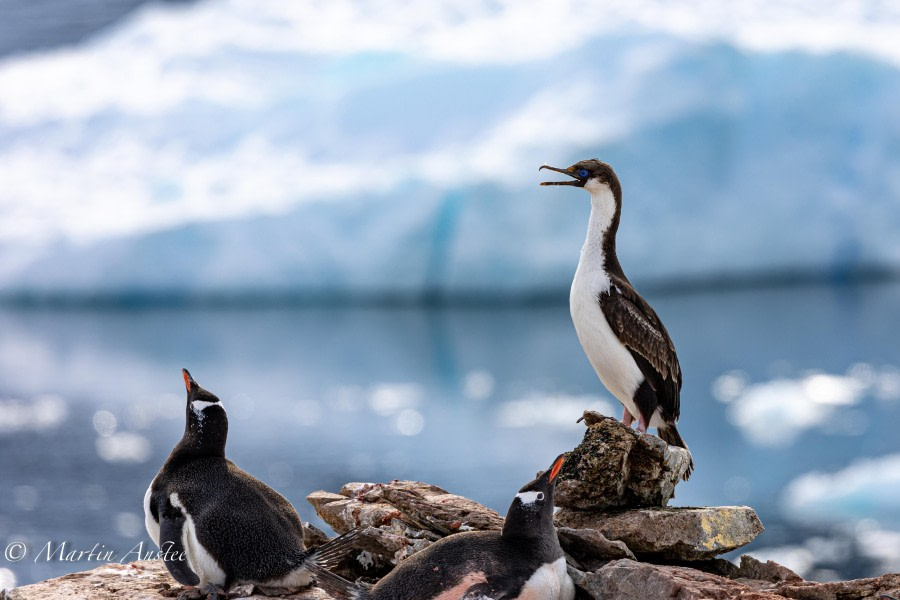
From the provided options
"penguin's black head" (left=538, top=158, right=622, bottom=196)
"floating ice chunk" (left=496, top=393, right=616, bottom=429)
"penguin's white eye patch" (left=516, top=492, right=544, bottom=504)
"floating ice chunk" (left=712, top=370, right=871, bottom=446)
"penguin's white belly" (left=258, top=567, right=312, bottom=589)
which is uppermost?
"penguin's black head" (left=538, top=158, right=622, bottom=196)

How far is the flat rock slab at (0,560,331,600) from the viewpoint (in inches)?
122

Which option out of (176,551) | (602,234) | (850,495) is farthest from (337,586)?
(850,495)

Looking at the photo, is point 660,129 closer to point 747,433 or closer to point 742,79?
point 742,79

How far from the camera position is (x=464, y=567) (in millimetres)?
2805

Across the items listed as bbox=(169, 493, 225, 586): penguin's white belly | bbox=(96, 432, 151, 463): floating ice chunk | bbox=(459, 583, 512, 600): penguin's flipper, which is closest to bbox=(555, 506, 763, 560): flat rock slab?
bbox=(459, 583, 512, 600): penguin's flipper

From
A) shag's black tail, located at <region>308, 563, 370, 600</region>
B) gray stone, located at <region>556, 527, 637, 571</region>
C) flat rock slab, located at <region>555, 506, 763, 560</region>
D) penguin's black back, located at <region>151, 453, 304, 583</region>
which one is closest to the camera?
shag's black tail, located at <region>308, 563, 370, 600</region>

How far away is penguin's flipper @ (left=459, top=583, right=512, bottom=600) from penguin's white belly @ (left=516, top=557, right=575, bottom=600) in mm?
63

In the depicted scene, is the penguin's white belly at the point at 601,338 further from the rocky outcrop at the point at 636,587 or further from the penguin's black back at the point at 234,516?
the penguin's black back at the point at 234,516

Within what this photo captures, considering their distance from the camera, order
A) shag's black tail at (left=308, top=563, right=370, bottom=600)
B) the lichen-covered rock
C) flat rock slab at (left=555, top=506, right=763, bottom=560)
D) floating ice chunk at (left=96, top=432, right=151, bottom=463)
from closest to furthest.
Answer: shag's black tail at (left=308, top=563, right=370, bottom=600), flat rock slab at (left=555, top=506, right=763, bottom=560), the lichen-covered rock, floating ice chunk at (left=96, top=432, right=151, bottom=463)

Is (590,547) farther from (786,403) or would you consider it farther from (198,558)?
(786,403)

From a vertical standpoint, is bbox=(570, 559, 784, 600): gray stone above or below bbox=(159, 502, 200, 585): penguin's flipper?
above

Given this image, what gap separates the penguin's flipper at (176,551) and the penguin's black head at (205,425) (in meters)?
0.25

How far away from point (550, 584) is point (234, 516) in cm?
99

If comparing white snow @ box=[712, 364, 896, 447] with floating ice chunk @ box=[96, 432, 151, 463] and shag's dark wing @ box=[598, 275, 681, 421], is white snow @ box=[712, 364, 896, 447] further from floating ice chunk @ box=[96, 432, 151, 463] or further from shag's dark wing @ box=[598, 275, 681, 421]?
shag's dark wing @ box=[598, 275, 681, 421]
